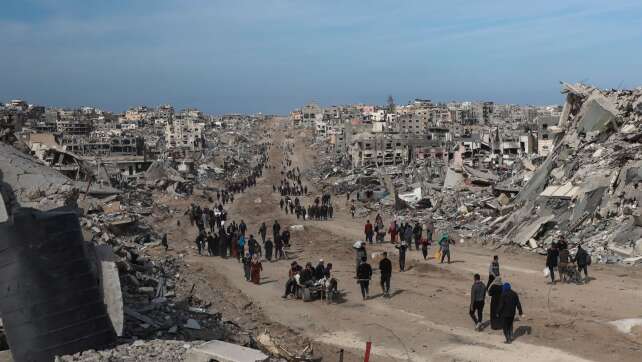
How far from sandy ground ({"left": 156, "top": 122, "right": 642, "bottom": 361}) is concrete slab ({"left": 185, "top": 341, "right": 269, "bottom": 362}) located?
12.5 feet

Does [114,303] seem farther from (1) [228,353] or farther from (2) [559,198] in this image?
(2) [559,198]

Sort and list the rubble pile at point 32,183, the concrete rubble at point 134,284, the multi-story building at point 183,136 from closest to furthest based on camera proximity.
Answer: the concrete rubble at point 134,284
the rubble pile at point 32,183
the multi-story building at point 183,136

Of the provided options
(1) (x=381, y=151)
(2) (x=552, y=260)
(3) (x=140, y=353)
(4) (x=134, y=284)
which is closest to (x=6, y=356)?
(3) (x=140, y=353)

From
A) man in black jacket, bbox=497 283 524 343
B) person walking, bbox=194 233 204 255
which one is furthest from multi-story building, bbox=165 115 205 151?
man in black jacket, bbox=497 283 524 343

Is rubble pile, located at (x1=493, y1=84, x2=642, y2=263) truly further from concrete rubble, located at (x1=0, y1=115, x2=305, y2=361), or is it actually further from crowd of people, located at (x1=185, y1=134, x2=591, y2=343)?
concrete rubble, located at (x1=0, y1=115, x2=305, y2=361)

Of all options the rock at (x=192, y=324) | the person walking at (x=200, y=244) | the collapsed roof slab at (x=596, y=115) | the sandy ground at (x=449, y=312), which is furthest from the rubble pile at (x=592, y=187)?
the rock at (x=192, y=324)

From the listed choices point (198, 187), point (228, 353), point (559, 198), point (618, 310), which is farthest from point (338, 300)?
point (198, 187)

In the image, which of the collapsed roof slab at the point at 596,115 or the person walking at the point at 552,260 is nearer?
the person walking at the point at 552,260

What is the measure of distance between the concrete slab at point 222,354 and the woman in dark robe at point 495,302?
5511mm

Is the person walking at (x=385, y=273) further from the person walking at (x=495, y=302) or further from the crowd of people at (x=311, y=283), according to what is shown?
the person walking at (x=495, y=302)

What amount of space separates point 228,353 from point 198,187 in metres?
56.4

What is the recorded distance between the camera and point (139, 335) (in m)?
11.0

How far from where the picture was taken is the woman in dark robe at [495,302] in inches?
492

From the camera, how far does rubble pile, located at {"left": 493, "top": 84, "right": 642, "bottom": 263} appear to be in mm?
21031
